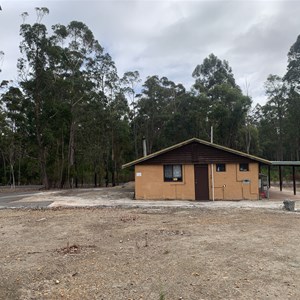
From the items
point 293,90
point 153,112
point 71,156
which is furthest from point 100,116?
point 293,90

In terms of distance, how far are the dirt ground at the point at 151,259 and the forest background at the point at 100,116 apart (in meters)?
22.8

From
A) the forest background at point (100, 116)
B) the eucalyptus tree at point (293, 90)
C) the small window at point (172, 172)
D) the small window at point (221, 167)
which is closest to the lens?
the small window at point (221, 167)

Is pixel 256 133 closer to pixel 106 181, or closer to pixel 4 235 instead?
pixel 106 181

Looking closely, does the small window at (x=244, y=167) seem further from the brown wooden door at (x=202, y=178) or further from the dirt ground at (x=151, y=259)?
the dirt ground at (x=151, y=259)

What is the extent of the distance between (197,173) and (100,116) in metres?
21.1

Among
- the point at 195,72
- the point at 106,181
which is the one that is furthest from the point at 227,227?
the point at 195,72

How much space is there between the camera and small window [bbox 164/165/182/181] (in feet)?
66.7

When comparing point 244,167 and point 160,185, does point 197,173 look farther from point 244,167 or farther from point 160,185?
point 244,167

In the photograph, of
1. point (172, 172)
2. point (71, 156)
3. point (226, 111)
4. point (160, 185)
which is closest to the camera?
point (160, 185)

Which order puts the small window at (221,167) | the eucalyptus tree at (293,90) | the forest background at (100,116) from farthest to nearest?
the eucalyptus tree at (293,90)
the forest background at (100,116)
the small window at (221,167)

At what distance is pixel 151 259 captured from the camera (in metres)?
6.57

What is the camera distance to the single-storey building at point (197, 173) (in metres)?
19.9

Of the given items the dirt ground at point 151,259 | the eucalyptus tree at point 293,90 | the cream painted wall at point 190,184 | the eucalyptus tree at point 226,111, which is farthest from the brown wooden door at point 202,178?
the eucalyptus tree at point 293,90

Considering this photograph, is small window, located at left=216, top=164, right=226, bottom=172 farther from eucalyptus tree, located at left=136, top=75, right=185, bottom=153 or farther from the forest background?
eucalyptus tree, located at left=136, top=75, right=185, bottom=153
